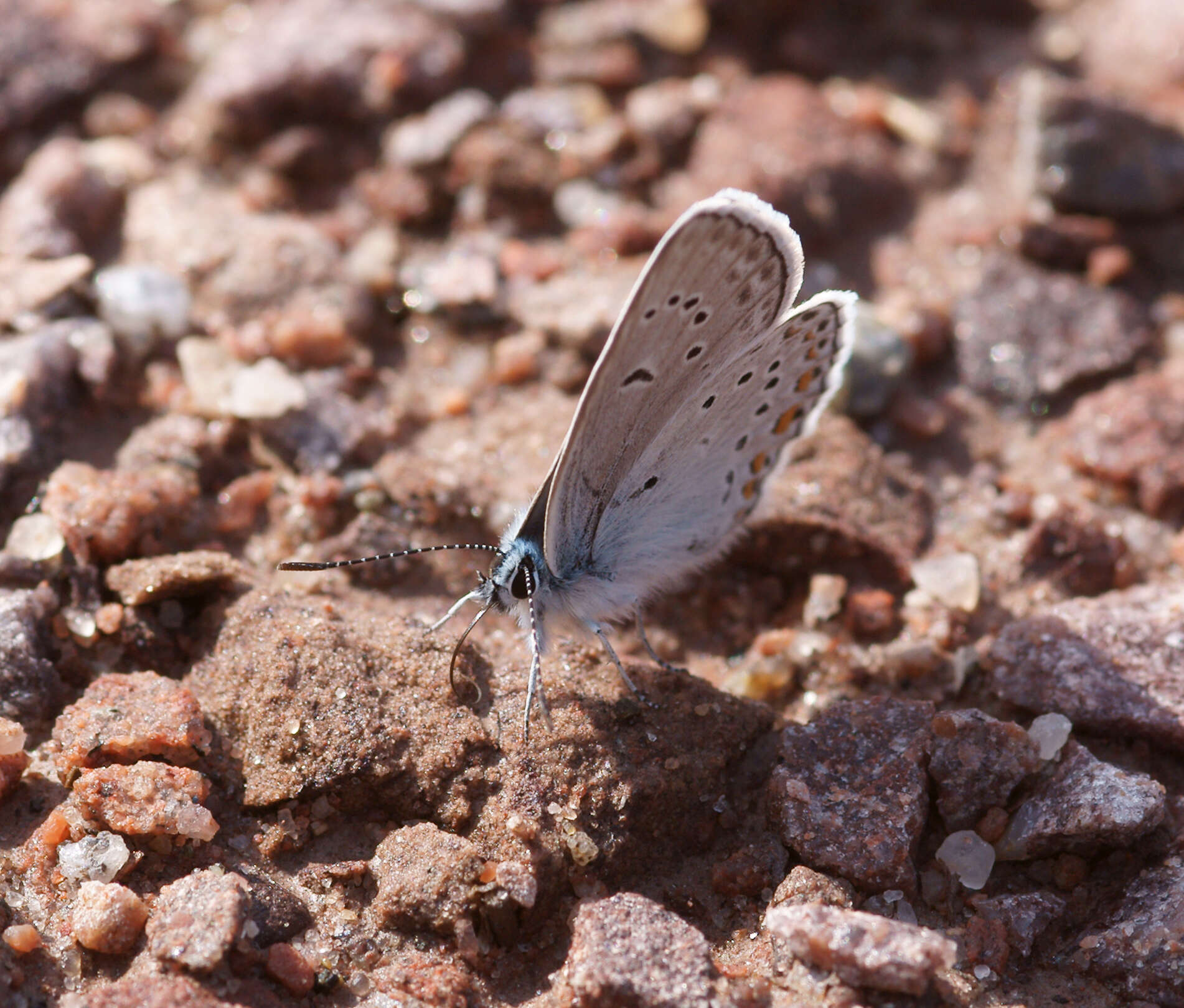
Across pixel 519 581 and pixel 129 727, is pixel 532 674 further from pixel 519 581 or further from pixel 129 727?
pixel 129 727

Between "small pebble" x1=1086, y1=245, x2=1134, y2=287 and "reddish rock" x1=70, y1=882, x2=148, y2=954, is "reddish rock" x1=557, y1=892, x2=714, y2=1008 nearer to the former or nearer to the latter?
"reddish rock" x1=70, y1=882, x2=148, y2=954

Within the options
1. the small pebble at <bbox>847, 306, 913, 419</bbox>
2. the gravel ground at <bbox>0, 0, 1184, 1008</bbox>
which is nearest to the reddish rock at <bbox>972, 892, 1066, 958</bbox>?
the gravel ground at <bbox>0, 0, 1184, 1008</bbox>

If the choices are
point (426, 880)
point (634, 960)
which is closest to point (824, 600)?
point (634, 960)

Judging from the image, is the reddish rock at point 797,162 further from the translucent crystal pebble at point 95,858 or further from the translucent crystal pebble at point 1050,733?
the translucent crystal pebble at point 95,858

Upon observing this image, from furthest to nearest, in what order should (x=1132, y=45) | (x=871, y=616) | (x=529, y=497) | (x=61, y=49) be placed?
(x=1132, y=45) → (x=61, y=49) → (x=529, y=497) → (x=871, y=616)

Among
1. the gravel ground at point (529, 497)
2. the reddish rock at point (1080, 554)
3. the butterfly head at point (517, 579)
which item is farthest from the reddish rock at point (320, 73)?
the reddish rock at point (1080, 554)

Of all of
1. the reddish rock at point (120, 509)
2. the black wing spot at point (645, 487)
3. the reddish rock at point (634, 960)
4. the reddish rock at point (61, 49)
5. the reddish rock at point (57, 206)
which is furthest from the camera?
the reddish rock at point (61, 49)
